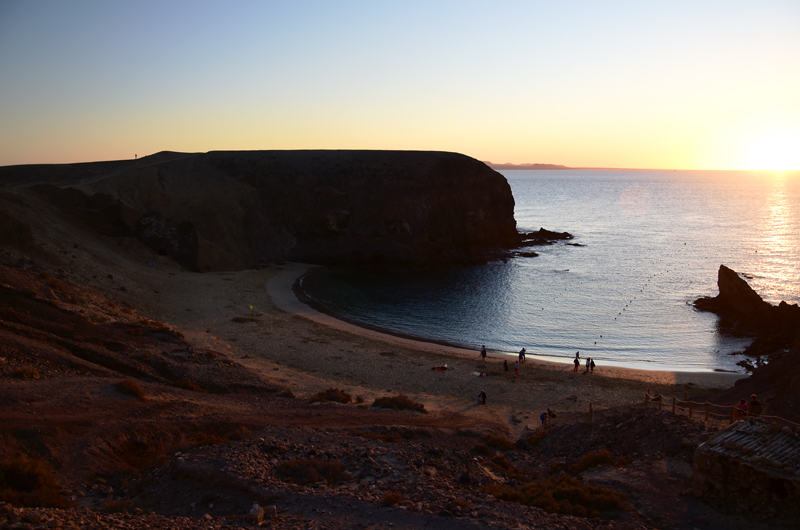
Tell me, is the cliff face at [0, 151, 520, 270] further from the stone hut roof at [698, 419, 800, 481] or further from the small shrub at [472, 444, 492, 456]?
the stone hut roof at [698, 419, 800, 481]

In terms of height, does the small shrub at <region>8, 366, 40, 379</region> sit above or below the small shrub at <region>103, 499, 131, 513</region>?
above

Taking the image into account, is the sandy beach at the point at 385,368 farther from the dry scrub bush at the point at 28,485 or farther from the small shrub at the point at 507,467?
the dry scrub bush at the point at 28,485

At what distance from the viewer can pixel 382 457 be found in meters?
16.1

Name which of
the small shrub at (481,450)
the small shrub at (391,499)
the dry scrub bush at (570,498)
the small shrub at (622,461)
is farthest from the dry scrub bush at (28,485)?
the small shrub at (622,461)

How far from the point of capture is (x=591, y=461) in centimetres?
1688

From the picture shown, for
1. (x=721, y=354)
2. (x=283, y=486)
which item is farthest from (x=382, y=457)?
(x=721, y=354)

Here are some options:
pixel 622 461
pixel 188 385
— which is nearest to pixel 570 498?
pixel 622 461

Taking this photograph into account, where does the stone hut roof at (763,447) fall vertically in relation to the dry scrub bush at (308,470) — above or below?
above

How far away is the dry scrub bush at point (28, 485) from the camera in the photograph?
37.6ft

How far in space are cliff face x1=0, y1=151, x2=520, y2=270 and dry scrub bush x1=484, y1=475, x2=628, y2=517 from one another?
50.0m

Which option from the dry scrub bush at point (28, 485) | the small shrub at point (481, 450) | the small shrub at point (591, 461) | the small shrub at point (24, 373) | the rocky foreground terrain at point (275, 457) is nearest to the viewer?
the dry scrub bush at point (28, 485)

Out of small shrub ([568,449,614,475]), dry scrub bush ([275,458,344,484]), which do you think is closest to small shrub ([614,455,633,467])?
small shrub ([568,449,614,475])

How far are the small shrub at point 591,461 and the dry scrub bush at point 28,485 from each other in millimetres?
14483

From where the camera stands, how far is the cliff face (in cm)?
6053
